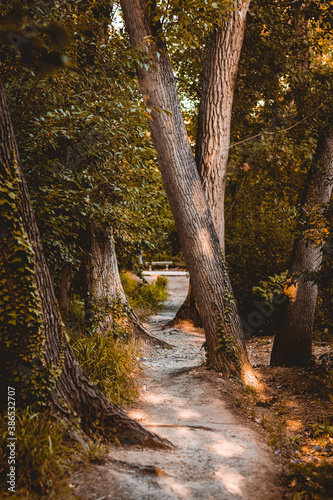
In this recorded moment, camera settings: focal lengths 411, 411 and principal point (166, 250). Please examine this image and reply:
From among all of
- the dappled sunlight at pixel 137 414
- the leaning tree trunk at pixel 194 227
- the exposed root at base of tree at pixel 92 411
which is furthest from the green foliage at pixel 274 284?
the exposed root at base of tree at pixel 92 411

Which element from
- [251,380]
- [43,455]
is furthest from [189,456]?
[251,380]

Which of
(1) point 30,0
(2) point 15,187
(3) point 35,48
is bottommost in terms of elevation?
(2) point 15,187

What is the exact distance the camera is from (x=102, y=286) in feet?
23.1

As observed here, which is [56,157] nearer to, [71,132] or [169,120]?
[71,132]

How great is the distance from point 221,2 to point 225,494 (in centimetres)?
523

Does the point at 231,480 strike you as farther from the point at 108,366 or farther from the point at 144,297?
the point at 144,297

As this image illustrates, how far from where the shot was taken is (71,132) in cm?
443

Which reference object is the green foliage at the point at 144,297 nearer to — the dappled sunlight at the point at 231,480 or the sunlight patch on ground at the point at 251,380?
the sunlight patch on ground at the point at 251,380

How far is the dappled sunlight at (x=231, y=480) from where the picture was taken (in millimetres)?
3010

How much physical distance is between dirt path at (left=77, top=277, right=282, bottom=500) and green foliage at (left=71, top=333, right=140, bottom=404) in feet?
0.71

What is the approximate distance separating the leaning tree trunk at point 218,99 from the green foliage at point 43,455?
15.9ft

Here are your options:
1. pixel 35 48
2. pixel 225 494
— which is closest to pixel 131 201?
pixel 35 48

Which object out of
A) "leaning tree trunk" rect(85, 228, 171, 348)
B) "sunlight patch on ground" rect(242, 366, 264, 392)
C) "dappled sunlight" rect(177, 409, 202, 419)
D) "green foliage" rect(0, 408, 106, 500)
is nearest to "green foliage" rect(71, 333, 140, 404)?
"dappled sunlight" rect(177, 409, 202, 419)

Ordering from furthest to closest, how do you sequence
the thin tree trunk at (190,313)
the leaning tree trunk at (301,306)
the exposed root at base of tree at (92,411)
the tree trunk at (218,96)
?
the thin tree trunk at (190,313), the leaning tree trunk at (301,306), the tree trunk at (218,96), the exposed root at base of tree at (92,411)
